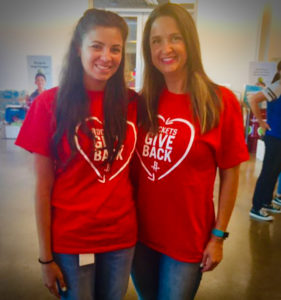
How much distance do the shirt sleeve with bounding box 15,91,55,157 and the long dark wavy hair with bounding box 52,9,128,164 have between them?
0.07 feet

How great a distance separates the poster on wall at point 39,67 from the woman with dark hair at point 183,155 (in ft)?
17.6

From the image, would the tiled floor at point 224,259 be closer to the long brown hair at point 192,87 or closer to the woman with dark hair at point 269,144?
the woman with dark hair at point 269,144

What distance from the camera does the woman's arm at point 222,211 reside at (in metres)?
1.08

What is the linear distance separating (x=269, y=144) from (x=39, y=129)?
7.54 ft

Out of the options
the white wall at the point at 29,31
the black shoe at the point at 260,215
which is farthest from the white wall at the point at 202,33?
the black shoe at the point at 260,215

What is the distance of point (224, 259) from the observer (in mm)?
2301

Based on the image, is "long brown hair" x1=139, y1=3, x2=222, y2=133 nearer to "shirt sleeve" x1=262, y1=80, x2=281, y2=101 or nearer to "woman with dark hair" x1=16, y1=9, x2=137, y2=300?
"woman with dark hair" x1=16, y1=9, x2=137, y2=300

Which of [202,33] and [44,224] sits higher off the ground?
[202,33]

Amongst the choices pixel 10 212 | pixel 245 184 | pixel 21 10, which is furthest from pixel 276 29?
pixel 10 212

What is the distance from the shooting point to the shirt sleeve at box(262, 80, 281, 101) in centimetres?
250

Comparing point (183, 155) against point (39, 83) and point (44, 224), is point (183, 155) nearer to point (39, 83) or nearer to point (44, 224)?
point (44, 224)

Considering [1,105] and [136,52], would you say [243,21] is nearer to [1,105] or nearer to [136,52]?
[136,52]

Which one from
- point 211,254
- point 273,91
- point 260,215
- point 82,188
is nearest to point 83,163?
point 82,188

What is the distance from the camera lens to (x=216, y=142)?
3.38 ft
